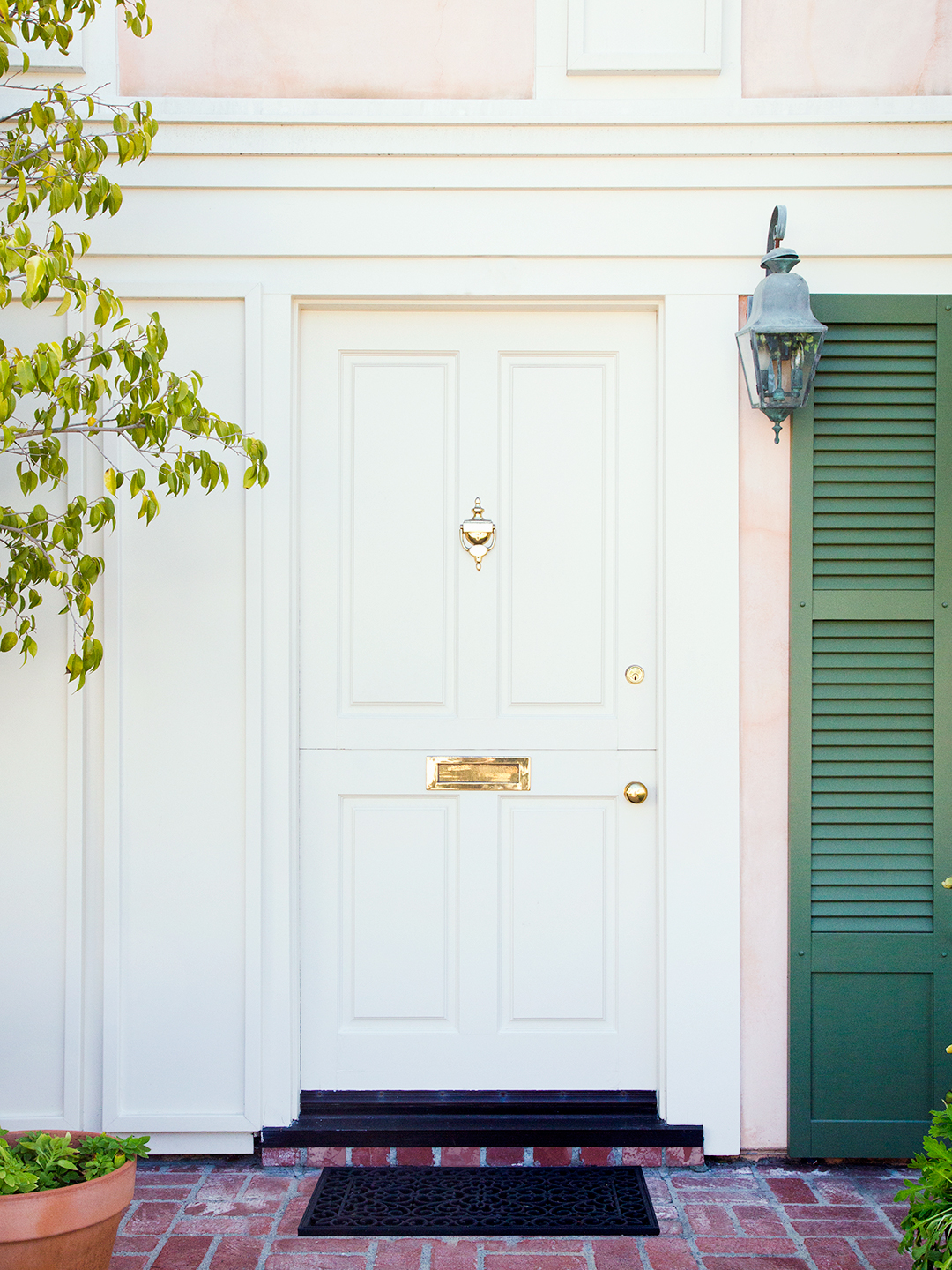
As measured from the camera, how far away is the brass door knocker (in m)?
3.09

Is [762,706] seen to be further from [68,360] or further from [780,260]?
[68,360]

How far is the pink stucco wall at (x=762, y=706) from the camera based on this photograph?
9.87 ft

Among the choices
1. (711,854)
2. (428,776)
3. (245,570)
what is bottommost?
(711,854)

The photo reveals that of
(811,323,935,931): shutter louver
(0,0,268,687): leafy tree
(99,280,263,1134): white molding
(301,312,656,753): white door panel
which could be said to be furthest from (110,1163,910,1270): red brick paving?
(0,0,268,687): leafy tree

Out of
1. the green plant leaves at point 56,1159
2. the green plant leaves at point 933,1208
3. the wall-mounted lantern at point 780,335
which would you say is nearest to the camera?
the green plant leaves at point 933,1208

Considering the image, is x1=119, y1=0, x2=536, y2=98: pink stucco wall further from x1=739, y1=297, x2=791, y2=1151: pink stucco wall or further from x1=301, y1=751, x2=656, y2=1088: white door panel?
x1=301, y1=751, x2=656, y2=1088: white door panel

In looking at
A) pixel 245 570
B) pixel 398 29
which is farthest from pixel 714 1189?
pixel 398 29

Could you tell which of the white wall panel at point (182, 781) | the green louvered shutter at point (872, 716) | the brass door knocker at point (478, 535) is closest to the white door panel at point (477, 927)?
the white wall panel at point (182, 781)

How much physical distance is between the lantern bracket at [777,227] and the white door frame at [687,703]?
0.20 metres

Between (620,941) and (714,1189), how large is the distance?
0.73 m

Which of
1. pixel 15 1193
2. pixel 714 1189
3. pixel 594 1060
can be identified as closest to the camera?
pixel 15 1193

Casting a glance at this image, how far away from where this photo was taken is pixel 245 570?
3.00 metres

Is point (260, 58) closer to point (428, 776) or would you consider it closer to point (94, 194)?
point (94, 194)

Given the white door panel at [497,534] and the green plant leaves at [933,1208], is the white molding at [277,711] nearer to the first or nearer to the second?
the white door panel at [497,534]
